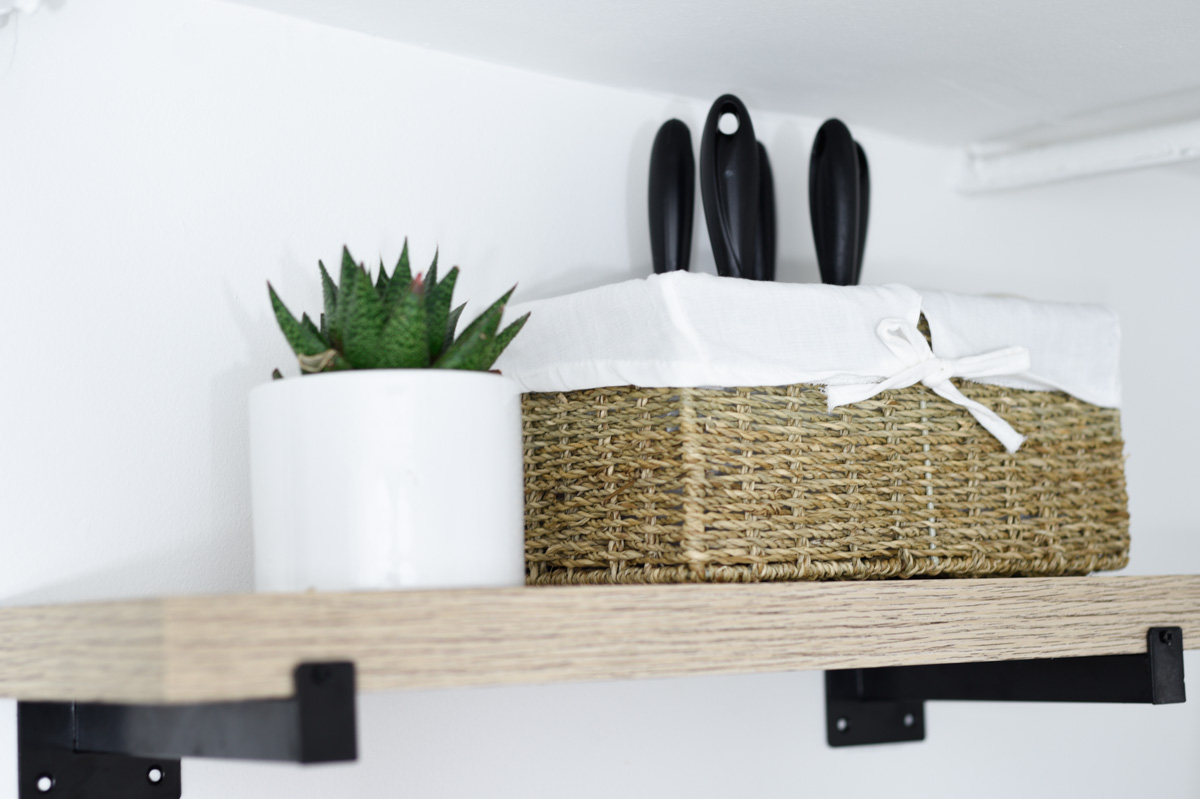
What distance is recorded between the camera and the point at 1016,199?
1064 millimetres

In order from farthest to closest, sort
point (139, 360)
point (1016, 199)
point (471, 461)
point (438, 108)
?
point (1016, 199) → point (438, 108) → point (139, 360) → point (471, 461)

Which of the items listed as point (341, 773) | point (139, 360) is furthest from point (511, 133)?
point (341, 773)

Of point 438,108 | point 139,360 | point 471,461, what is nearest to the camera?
point 471,461

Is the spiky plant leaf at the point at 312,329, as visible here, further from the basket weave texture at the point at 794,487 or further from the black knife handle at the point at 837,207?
the black knife handle at the point at 837,207

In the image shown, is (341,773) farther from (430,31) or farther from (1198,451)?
(1198,451)

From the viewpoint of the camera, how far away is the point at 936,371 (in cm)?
68

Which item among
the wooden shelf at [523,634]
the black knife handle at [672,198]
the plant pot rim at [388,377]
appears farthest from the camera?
the black knife handle at [672,198]

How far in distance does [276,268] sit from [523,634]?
319 millimetres

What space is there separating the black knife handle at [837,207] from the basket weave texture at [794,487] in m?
0.11

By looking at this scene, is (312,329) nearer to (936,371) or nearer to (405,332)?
(405,332)

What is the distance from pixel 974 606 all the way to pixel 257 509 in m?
0.36

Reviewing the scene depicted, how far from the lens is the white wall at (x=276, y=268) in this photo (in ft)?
2.10

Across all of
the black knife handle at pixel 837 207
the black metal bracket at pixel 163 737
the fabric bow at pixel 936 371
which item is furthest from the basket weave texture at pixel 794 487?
the black metal bracket at pixel 163 737

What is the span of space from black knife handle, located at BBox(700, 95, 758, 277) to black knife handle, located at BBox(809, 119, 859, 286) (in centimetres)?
7
